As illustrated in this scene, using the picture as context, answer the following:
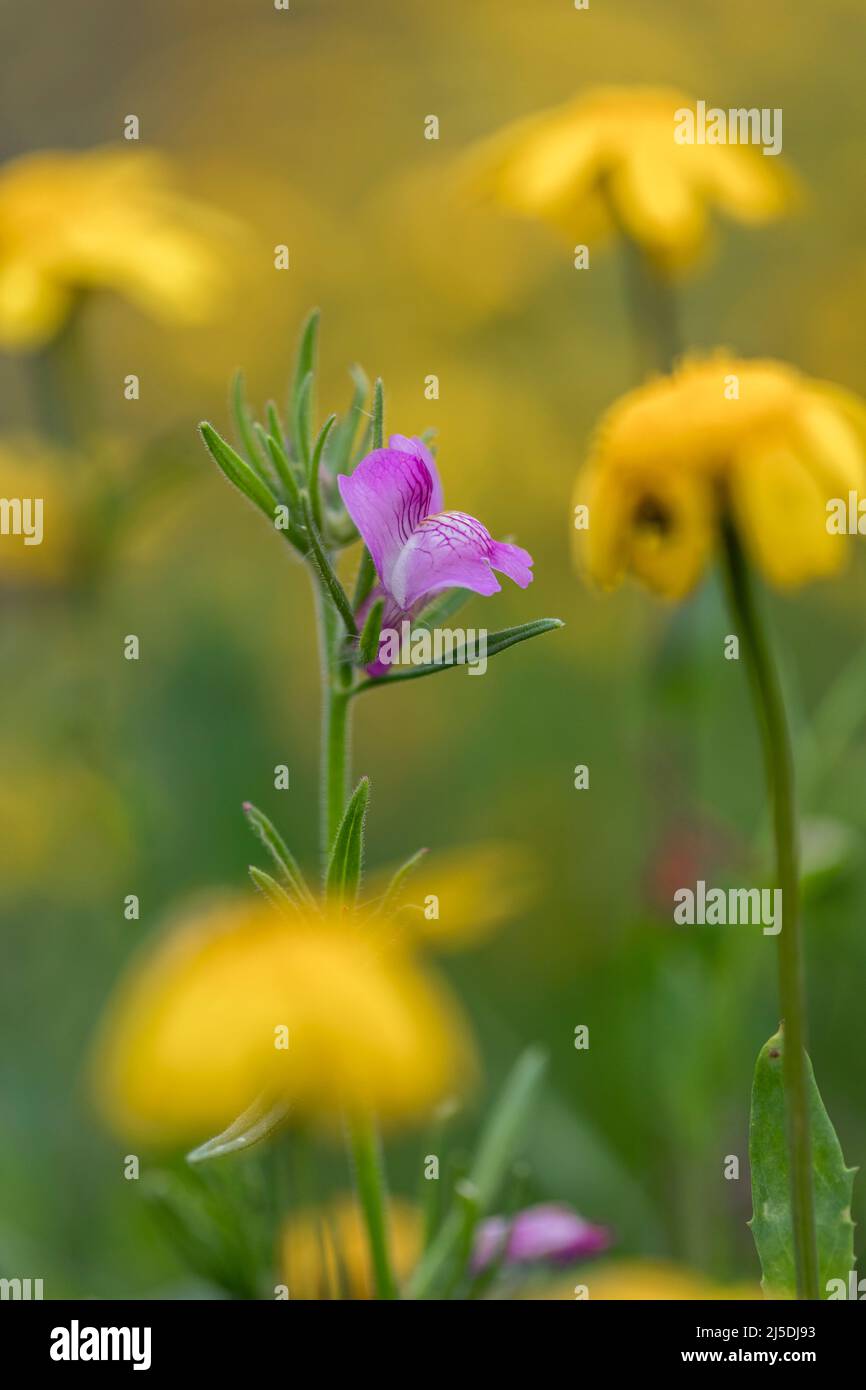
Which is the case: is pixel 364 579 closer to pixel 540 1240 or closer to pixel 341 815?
pixel 341 815

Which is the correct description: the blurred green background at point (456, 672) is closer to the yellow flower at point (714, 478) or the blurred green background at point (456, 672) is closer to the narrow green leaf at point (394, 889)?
the yellow flower at point (714, 478)

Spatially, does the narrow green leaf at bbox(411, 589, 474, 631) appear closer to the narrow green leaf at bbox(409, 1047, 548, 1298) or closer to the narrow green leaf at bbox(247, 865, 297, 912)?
the narrow green leaf at bbox(247, 865, 297, 912)

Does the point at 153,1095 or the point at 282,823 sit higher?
the point at 282,823

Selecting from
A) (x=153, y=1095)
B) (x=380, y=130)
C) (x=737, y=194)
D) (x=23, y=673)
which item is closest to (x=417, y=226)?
(x=380, y=130)

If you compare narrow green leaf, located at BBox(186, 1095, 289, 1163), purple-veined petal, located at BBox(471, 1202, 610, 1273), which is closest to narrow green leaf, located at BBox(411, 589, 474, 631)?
narrow green leaf, located at BBox(186, 1095, 289, 1163)

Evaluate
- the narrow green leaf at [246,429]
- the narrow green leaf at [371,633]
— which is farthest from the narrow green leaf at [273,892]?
the narrow green leaf at [246,429]

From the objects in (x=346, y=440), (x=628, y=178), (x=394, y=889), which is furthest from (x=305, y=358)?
(x=628, y=178)

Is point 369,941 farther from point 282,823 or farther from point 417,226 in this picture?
point 417,226
